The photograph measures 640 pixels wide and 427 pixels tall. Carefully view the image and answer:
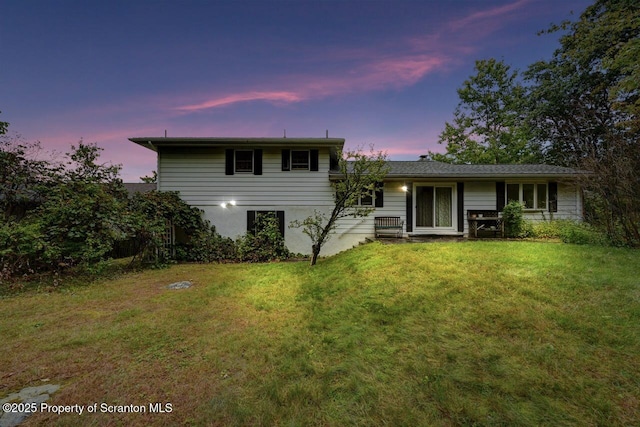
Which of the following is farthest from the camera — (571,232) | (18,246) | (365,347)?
Result: (571,232)

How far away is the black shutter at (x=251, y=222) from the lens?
33.7ft

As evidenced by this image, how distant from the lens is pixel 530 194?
34.9 ft

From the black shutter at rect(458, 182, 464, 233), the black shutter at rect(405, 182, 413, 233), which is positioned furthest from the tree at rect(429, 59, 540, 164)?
the black shutter at rect(405, 182, 413, 233)

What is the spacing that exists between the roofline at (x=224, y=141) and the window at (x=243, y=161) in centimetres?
47

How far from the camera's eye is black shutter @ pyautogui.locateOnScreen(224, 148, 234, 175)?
10320mm

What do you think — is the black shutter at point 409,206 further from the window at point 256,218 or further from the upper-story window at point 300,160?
the window at point 256,218

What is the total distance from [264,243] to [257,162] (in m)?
3.31

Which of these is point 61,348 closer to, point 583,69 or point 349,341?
point 349,341

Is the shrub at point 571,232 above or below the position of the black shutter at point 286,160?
below

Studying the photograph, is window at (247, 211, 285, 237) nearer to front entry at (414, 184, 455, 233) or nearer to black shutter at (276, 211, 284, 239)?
black shutter at (276, 211, 284, 239)

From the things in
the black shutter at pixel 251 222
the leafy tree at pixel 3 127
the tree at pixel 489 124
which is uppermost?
the tree at pixel 489 124

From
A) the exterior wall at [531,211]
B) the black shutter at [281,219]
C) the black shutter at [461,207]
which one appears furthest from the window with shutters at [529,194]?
the black shutter at [281,219]

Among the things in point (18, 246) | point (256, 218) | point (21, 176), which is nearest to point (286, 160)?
point (256, 218)

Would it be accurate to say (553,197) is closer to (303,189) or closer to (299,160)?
Result: (303,189)
